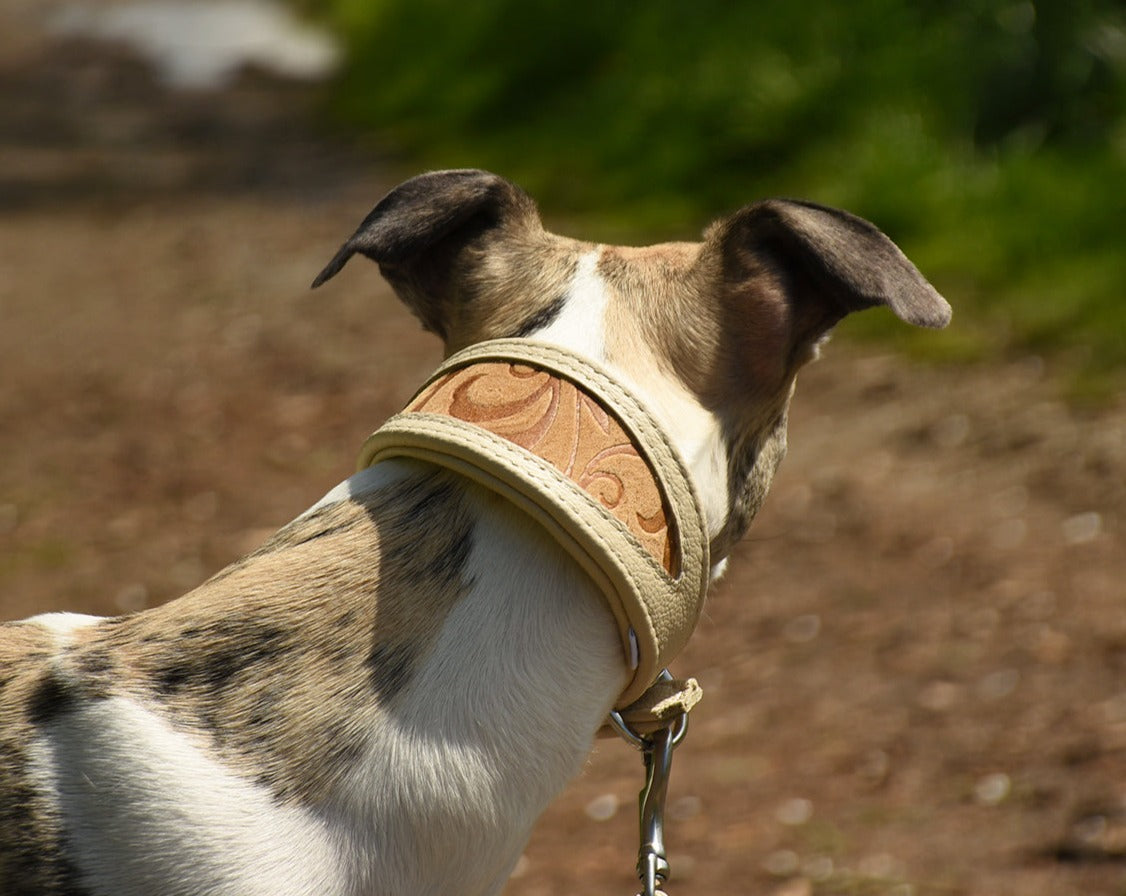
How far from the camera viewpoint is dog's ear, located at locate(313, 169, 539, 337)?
244 cm

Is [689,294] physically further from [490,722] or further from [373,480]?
[490,722]

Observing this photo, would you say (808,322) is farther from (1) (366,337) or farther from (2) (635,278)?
(1) (366,337)

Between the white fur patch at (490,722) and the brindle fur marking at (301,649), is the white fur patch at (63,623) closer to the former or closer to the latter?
the brindle fur marking at (301,649)

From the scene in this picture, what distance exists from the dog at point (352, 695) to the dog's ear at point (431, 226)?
30cm

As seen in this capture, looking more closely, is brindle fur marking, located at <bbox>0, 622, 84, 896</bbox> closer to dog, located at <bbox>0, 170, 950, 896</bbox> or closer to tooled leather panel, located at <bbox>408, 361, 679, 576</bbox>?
dog, located at <bbox>0, 170, 950, 896</bbox>

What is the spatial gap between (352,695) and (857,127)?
759 centimetres

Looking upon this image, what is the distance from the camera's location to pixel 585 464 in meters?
2.05

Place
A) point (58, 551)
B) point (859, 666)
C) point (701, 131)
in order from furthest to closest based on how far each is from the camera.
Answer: point (701, 131)
point (58, 551)
point (859, 666)

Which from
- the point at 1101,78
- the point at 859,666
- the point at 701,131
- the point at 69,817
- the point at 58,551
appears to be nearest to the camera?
the point at 69,817

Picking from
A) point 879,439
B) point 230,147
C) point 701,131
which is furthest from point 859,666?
point 230,147

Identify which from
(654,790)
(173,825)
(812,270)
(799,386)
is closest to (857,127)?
(799,386)

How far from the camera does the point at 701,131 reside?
984 centimetres

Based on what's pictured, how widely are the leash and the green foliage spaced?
519 centimetres

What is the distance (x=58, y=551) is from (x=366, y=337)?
2.80m
